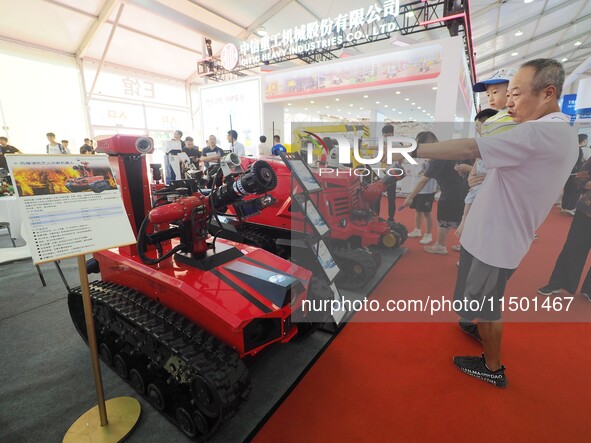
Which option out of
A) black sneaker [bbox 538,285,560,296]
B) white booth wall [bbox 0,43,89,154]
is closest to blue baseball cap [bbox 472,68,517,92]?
black sneaker [bbox 538,285,560,296]

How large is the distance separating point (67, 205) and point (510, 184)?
92.2 inches

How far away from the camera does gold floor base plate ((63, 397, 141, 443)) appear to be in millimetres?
1608

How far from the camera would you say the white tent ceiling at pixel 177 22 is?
945 cm

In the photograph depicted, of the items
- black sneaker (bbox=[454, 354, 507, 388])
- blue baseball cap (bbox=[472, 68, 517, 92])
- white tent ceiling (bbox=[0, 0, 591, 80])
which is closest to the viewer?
black sneaker (bbox=[454, 354, 507, 388])

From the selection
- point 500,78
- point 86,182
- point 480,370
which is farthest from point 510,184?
point 86,182

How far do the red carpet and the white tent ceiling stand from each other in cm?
1178

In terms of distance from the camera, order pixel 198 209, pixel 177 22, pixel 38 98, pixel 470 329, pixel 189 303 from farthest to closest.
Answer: pixel 38 98
pixel 177 22
pixel 470 329
pixel 198 209
pixel 189 303

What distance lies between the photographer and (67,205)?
139cm

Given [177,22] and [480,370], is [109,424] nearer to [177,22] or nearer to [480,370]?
[480,370]

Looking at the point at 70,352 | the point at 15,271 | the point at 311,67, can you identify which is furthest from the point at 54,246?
the point at 311,67

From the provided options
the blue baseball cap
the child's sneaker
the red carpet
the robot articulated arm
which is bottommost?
the red carpet

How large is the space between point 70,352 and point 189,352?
5.17ft

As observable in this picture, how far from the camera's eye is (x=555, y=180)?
5.26 feet

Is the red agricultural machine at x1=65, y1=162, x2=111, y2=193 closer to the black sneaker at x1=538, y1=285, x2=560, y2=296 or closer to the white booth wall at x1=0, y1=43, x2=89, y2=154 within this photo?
the black sneaker at x1=538, y1=285, x2=560, y2=296
